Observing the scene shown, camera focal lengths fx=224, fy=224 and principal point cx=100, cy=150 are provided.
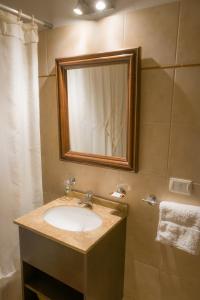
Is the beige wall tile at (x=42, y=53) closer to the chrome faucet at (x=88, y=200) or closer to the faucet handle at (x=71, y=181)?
the faucet handle at (x=71, y=181)

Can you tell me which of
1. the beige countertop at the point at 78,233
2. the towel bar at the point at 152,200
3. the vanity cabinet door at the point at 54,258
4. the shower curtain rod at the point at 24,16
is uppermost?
the shower curtain rod at the point at 24,16

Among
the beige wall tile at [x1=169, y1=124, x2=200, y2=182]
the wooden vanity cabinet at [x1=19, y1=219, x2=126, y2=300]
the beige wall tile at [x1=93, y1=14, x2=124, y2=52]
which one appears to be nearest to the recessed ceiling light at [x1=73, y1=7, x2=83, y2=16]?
the beige wall tile at [x1=93, y1=14, x2=124, y2=52]

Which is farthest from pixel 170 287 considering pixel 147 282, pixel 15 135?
pixel 15 135

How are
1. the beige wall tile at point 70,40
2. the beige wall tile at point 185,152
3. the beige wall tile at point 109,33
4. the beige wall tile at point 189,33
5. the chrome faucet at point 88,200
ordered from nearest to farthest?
the beige wall tile at point 189,33 < the beige wall tile at point 185,152 < the beige wall tile at point 109,33 < the beige wall tile at point 70,40 < the chrome faucet at point 88,200

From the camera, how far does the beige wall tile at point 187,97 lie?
1.13 m

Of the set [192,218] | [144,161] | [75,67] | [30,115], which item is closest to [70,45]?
[75,67]

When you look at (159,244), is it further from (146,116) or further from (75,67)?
(75,67)

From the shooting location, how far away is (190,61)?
1.12 m

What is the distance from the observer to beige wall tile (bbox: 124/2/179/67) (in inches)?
45.1

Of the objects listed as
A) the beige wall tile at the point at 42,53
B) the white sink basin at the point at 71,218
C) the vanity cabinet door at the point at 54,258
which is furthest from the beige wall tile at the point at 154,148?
the beige wall tile at the point at 42,53

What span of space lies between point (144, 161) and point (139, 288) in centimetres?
88

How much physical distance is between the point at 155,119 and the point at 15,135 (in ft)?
2.80

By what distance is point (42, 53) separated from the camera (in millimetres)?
1618

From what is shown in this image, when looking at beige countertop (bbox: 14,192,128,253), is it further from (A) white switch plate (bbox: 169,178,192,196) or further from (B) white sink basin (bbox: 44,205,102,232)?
(A) white switch plate (bbox: 169,178,192,196)
